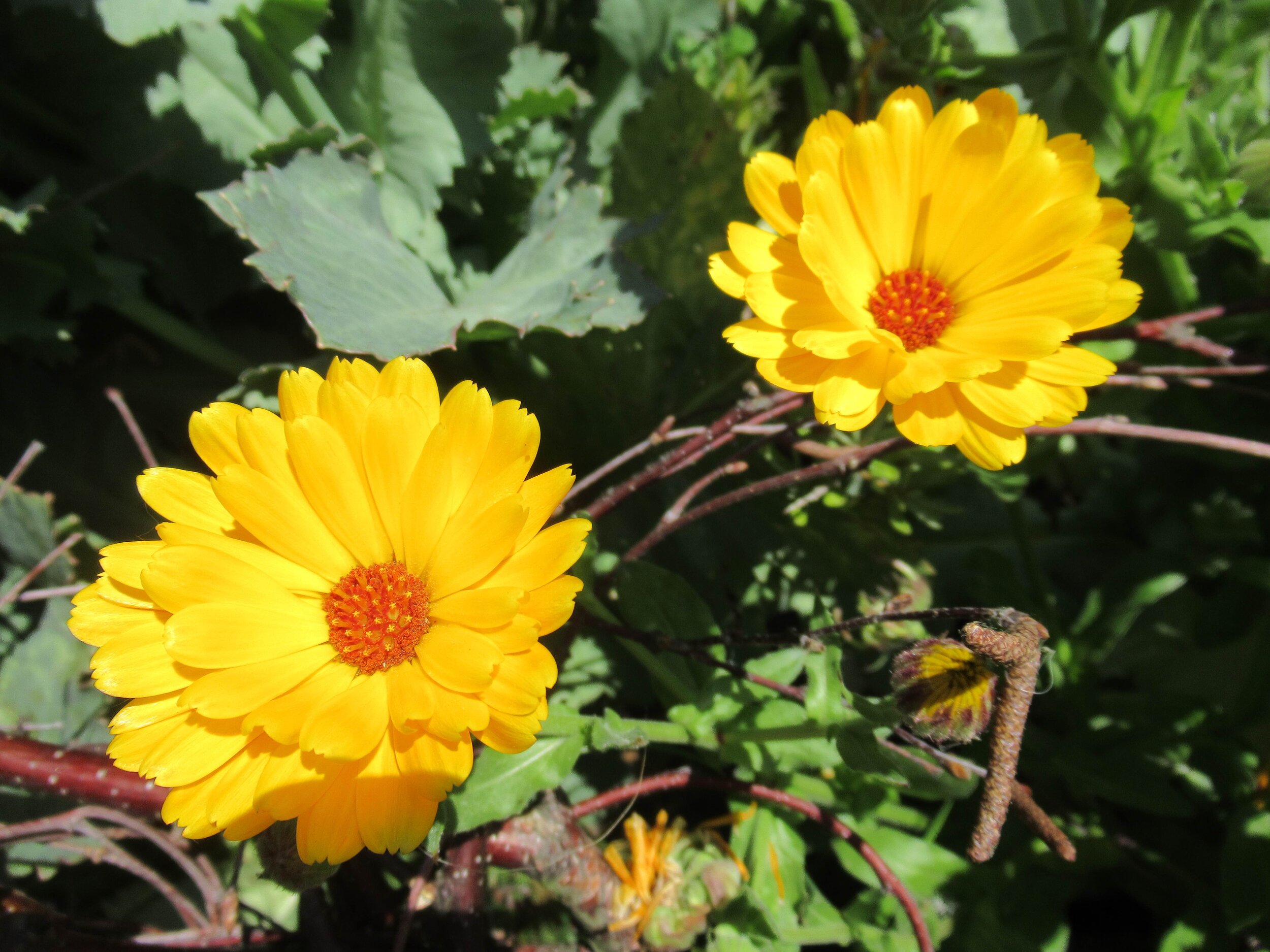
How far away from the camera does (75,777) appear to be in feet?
4.19

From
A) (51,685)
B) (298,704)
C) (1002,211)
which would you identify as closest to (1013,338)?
(1002,211)

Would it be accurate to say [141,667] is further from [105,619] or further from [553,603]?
[553,603]

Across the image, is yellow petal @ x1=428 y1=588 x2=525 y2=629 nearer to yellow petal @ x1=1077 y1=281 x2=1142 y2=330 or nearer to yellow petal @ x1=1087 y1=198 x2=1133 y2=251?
yellow petal @ x1=1077 y1=281 x2=1142 y2=330

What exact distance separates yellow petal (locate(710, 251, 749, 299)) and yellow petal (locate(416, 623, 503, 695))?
633mm

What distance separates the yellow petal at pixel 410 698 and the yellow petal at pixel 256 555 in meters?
0.22

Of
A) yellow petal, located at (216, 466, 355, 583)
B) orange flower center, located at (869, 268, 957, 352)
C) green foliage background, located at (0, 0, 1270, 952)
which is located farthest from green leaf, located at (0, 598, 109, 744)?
orange flower center, located at (869, 268, 957, 352)

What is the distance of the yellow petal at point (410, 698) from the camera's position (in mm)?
994

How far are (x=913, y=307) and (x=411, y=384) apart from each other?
0.87m

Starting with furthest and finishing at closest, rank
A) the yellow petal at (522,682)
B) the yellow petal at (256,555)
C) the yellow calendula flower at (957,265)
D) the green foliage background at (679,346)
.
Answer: the green foliage background at (679,346) → the yellow calendula flower at (957,265) → the yellow petal at (256,555) → the yellow petal at (522,682)

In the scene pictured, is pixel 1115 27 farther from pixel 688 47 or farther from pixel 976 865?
pixel 976 865

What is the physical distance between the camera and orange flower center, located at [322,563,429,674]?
1.18 metres

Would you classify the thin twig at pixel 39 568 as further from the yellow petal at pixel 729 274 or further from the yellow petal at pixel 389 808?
the yellow petal at pixel 729 274

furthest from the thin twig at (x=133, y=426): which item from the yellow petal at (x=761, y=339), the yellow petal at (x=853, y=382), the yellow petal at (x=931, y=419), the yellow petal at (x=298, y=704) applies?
the yellow petal at (x=931, y=419)

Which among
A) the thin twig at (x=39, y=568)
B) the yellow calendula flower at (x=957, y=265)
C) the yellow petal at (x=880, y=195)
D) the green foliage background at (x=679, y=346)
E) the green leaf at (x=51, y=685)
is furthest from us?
the green leaf at (x=51, y=685)
